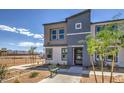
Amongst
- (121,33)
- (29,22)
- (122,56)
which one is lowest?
(122,56)

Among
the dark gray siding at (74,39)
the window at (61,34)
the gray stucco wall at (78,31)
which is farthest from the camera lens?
the window at (61,34)

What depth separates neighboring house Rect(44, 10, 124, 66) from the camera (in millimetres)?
12094

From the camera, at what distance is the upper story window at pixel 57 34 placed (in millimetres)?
13980

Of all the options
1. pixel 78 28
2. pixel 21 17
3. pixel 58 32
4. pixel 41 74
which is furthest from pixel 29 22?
pixel 58 32

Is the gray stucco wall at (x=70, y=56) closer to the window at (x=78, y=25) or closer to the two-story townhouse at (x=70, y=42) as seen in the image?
the two-story townhouse at (x=70, y=42)

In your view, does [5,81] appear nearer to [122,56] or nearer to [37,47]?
[37,47]

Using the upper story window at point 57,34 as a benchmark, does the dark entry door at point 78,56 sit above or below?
below

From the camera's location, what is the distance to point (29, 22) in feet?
31.1

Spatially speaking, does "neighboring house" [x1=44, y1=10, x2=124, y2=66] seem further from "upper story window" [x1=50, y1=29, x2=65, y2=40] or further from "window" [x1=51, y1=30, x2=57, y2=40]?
"window" [x1=51, y1=30, x2=57, y2=40]

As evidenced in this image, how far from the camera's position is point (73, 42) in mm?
12750

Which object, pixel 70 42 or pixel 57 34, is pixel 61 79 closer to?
pixel 70 42

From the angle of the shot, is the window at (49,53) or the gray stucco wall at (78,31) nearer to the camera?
the gray stucco wall at (78,31)

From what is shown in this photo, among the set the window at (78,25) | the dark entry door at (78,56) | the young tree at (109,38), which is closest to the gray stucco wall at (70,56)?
the dark entry door at (78,56)
